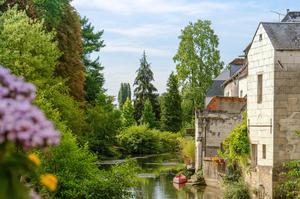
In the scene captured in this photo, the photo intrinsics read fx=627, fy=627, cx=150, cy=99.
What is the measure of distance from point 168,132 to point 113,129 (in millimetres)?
27889

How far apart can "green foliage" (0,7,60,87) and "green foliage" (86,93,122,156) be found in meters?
14.7

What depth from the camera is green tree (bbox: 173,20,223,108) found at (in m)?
66.2

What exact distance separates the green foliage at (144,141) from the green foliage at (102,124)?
13184 mm

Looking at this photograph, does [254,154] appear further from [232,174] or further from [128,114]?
[128,114]

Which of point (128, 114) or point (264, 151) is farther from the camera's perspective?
point (128, 114)

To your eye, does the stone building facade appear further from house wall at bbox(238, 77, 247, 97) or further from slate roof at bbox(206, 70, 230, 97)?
slate roof at bbox(206, 70, 230, 97)

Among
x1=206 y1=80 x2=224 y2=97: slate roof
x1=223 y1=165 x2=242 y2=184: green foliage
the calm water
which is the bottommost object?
the calm water

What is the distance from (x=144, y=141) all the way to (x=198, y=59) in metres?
12.8

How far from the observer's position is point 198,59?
2618 inches

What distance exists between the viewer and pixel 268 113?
2402 centimetres

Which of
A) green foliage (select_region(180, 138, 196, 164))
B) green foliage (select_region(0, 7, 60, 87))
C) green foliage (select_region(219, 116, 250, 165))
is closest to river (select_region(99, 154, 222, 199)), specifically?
green foliage (select_region(180, 138, 196, 164))

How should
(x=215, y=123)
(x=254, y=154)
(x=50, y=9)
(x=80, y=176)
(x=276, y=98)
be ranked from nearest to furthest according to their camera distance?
(x=80, y=176), (x=276, y=98), (x=254, y=154), (x=50, y=9), (x=215, y=123)

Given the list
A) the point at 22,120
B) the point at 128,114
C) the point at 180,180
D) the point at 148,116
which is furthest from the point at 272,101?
the point at 128,114

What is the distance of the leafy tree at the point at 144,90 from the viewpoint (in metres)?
95.8
